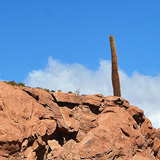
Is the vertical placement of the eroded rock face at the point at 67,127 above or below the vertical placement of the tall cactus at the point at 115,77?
below

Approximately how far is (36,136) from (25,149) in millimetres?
984

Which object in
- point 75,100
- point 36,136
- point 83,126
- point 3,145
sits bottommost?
point 3,145

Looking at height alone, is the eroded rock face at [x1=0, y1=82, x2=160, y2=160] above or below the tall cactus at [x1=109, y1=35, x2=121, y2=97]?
below

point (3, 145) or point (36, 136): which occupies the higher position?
point (36, 136)

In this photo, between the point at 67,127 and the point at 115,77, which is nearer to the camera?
the point at 67,127

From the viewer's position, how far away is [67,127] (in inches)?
632

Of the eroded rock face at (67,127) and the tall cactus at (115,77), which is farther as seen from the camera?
the tall cactus at (115,77)

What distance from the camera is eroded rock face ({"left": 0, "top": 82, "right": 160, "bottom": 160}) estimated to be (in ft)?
42.3

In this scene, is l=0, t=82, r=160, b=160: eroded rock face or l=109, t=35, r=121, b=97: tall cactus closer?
l=0, t=82, r=160, b=160: eroded rock face

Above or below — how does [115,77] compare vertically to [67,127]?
above

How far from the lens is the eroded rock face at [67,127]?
12.9 meters

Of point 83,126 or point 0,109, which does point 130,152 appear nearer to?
point 83,126

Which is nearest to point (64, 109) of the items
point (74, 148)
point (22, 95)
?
point (74, 148)

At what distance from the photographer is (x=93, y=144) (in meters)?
16.7
